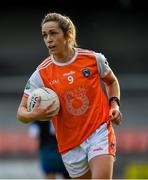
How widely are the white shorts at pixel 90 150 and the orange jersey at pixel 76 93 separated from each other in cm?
5

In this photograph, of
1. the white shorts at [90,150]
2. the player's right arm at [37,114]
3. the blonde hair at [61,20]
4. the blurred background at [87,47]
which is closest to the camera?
Result: the player's right arm at [37,114]

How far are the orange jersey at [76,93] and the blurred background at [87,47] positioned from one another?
30.1 feet

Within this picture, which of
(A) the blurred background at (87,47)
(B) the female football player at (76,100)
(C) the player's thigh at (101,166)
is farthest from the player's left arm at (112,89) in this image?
(A) the blurred background at (87,47)

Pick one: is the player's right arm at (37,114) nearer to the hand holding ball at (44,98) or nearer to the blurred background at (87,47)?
the hand holding ball at (44,98)

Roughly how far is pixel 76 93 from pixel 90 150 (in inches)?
20.8

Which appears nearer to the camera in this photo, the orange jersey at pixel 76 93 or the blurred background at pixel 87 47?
the orange jersey at pixel 76 93

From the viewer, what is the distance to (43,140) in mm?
10539

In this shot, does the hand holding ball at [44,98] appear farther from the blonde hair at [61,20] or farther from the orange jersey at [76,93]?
the blonde hair at [61,20]

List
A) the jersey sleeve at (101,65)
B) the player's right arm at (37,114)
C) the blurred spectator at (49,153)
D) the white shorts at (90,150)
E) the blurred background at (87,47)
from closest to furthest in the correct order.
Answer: the player's right arm at (37,114) → the white shorts at (90,150) → the jersey sleeve at (101,65) → the blurred spectator at (49,153) → the blurred background at (87,47)

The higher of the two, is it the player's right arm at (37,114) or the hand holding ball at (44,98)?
the hand holding ball at (44,98)

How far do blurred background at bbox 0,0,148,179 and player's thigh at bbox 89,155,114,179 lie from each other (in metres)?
9.33

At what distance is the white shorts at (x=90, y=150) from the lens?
20.7ft

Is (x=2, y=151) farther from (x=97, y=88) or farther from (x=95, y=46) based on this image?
(x=97, y=88)

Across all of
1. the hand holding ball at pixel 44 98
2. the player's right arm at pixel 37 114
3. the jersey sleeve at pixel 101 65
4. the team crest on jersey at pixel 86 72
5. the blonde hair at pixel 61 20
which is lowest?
the player's right arm at pixel 37 114
